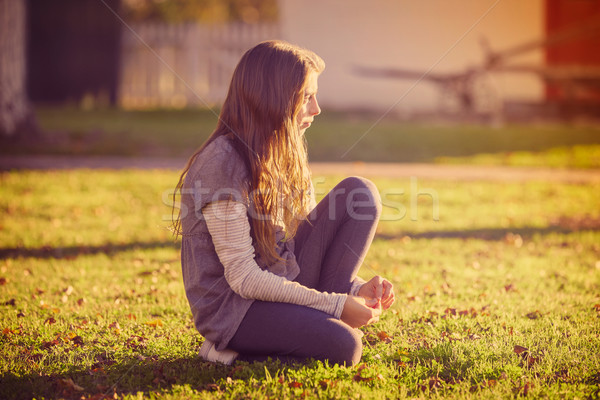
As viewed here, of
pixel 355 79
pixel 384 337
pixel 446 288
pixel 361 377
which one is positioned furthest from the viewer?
pixel 355 79

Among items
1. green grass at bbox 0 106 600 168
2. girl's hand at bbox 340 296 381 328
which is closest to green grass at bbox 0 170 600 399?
girl's hand at bbox 340 296 381 328

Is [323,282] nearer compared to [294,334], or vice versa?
[294,334]

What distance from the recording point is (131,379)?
288 cm

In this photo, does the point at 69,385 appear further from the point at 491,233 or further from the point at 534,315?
the point at 491,233

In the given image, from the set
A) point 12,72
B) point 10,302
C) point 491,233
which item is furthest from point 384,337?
point 12,72

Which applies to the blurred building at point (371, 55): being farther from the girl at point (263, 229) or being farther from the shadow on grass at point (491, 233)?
the girl at point (263, 229)

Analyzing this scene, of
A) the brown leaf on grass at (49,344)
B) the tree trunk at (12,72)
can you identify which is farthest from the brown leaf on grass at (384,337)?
the tree trunk at (12,72)

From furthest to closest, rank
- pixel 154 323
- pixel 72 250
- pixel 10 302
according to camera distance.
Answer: pixel 72 250, pixel 10 302, pixel 154 323

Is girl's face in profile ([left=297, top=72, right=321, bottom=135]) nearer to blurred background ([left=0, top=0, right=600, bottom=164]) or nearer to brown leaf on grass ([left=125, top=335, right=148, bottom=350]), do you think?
brown leaf on grass ([left=125, top=335, right=148, bottom=350])

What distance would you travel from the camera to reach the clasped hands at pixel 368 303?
2750 millimetres

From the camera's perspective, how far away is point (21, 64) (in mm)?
9781

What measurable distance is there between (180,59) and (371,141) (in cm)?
766

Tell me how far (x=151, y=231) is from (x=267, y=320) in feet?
11.7

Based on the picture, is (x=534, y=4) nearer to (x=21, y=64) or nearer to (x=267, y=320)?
(x=21, y=64)
